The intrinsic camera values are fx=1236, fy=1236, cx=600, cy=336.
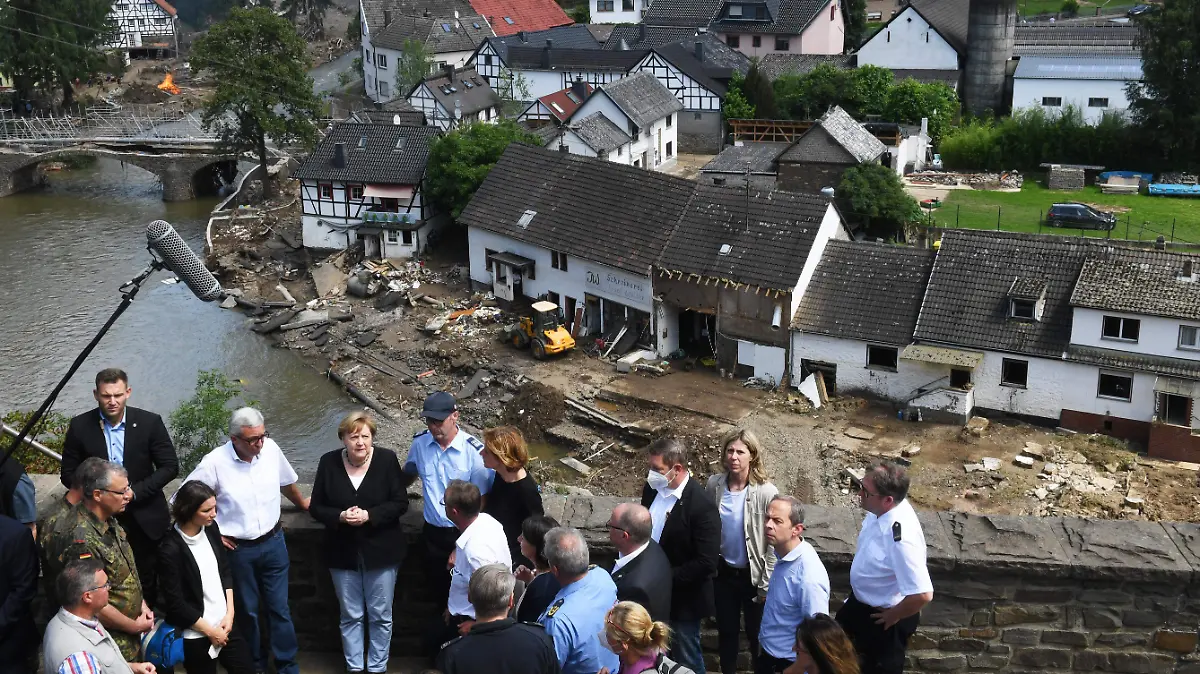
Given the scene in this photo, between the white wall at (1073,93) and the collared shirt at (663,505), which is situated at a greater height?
the white wall at (1073,93)

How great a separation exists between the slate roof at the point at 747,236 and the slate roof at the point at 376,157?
11.7 metres

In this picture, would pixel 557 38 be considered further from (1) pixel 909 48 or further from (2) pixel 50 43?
(2) pixel 50 43

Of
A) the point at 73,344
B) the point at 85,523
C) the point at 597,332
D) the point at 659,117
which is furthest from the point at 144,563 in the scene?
the point at 659,117

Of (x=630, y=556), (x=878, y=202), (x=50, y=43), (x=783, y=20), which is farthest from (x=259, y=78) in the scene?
(x=630, y=556)

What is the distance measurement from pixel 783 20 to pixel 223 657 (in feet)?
183

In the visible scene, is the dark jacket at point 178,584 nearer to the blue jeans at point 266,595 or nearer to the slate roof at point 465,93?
the blue jeans at point 266,595

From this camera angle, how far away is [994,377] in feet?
87.9

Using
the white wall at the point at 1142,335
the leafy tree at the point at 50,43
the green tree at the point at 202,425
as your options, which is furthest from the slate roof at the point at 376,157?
the leafy tree at the point at 50,43

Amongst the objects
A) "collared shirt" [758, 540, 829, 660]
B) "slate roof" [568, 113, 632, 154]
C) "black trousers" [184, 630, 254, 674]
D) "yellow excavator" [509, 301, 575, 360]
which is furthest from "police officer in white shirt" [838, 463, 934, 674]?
"slate roof" [568, 113, 632, 154]

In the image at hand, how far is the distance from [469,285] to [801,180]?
11.3 m

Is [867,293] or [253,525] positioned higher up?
[253,525]

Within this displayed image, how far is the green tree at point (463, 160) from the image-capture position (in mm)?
37594

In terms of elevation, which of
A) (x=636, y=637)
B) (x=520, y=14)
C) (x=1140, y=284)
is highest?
(x=520, y=14)

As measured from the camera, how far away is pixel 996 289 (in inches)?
1079
